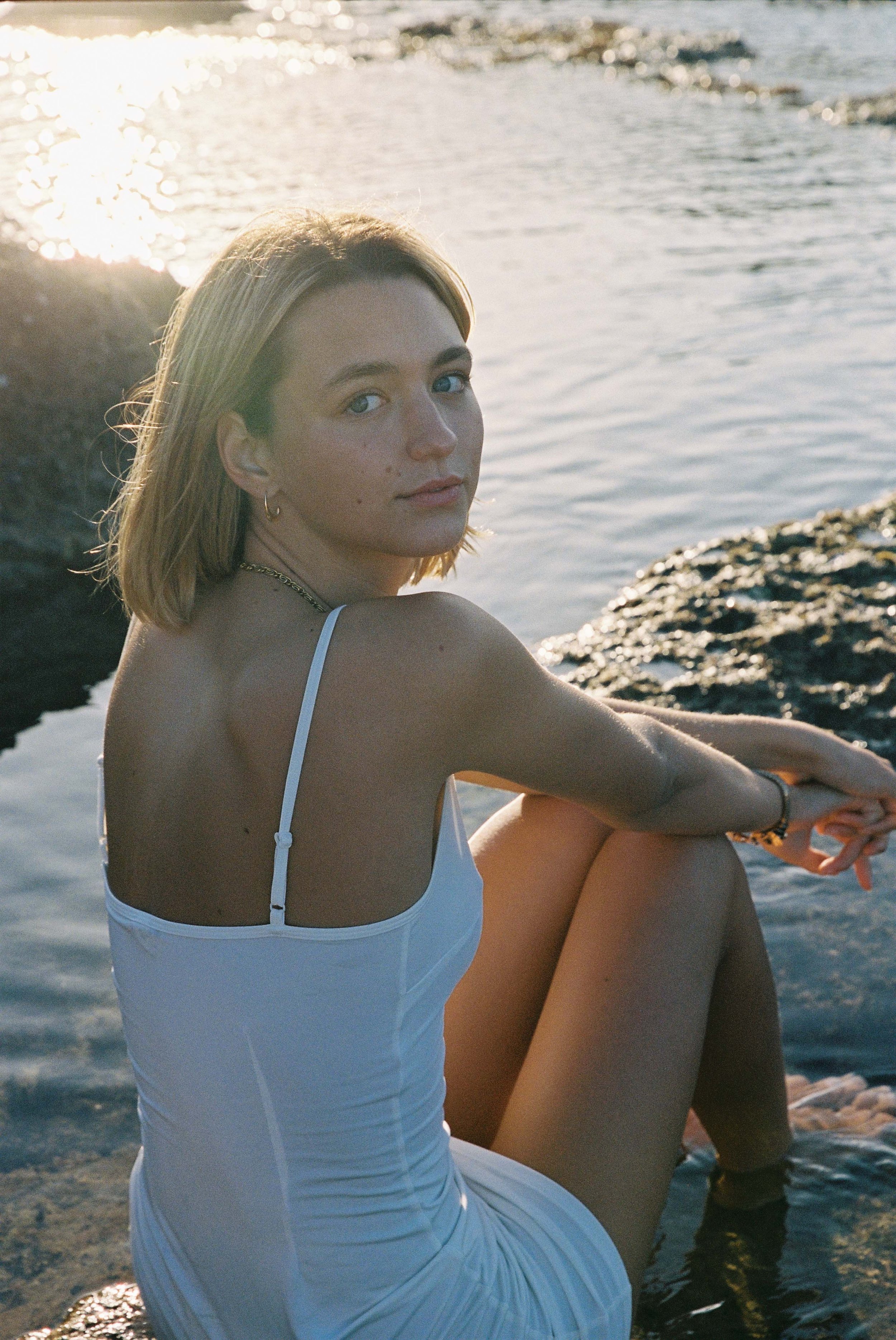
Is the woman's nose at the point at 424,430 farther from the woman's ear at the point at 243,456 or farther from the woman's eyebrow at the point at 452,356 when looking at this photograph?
the woman's ear at the point at 243,456

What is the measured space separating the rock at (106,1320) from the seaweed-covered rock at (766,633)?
9.71 feet

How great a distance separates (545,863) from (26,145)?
15.6 meters

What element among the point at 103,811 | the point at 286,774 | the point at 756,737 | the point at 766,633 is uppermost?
the point at 286,774

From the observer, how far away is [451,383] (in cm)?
233

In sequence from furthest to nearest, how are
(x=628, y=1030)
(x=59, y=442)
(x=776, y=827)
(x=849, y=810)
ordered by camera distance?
(x=59, y=442) < (x=849, y=810) < (x=776, y=827) < (x=628, y=1030)

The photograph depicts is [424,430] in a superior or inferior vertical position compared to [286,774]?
superior

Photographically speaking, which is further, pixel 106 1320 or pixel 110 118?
pixel 110 118

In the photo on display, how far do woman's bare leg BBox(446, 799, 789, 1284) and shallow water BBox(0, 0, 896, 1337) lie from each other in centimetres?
48

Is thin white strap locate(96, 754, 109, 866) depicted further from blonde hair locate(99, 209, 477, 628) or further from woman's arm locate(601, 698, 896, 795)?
woman's arm locate(601, 698, 896, 795)

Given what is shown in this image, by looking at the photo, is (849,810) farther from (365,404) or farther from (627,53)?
(627,53)

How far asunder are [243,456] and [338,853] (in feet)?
2.26

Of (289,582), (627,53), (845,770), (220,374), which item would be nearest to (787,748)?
Result: (845,770)

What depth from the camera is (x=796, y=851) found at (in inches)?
128

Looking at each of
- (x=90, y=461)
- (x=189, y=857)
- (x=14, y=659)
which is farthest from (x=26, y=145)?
(x=189, y=857)
